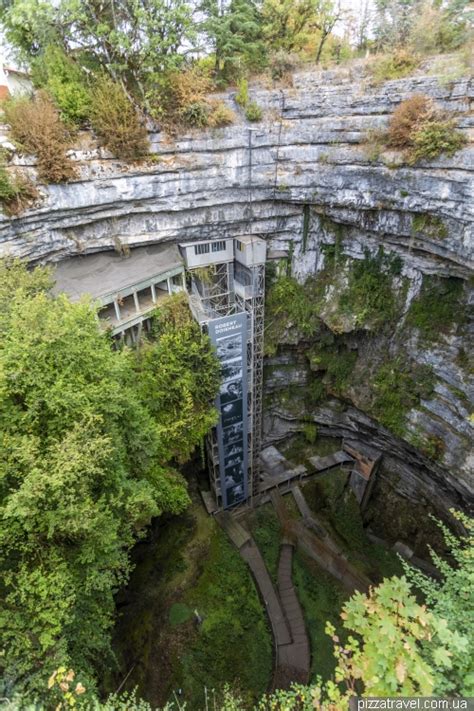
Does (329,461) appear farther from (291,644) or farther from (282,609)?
(291,644)

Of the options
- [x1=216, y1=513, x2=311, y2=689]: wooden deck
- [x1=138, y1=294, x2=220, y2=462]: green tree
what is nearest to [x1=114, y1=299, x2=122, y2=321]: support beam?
[x1=138, y1=294, x2=220, y2=462]: green tree

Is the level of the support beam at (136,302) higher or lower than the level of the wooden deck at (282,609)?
higher

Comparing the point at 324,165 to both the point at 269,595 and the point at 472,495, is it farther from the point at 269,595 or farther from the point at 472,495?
the point at 269,595

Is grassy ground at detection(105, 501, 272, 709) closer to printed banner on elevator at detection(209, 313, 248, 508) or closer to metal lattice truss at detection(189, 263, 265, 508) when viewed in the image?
printed banner on elevator at detection(209, 313, 248, 508)

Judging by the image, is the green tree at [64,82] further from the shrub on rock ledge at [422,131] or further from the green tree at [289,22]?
the shrub on rock ledge at [422,131]

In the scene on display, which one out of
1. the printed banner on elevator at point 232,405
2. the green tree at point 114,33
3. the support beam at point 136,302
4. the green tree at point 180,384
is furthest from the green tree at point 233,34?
the green tree at point 180,384

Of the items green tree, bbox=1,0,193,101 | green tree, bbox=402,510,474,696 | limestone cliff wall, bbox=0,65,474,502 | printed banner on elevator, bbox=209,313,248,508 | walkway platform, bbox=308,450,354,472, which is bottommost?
walkway platform, bbox=308,450,354,472
